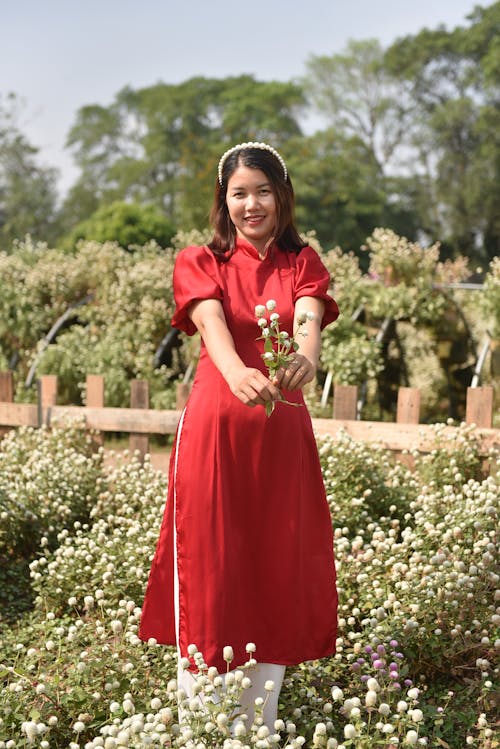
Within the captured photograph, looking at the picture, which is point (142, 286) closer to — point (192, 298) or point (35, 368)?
point (35, 368)

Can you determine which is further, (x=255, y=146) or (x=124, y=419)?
(x=124, y=419)

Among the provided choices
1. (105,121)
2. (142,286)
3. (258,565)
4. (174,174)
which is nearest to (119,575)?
(258,565)

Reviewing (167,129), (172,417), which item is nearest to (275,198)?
(172,417)

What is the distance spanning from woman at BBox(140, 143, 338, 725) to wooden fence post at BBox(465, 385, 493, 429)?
11.7 ft

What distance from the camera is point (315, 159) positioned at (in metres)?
31.6

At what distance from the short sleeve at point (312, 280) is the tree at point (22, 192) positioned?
36.5 metres

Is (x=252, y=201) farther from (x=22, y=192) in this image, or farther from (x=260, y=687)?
(x=22, y=192)

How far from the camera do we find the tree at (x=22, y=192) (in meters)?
38.3

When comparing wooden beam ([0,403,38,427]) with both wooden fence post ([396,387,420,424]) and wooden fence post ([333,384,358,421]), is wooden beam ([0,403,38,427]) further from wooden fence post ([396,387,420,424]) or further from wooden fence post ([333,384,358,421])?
wooden fence post ([396,387,420,424])

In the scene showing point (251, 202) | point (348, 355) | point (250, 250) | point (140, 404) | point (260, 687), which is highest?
point (251, 202)

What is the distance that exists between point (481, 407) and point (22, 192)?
3586cm

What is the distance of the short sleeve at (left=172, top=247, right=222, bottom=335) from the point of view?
2789 mm

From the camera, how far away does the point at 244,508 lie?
276cm

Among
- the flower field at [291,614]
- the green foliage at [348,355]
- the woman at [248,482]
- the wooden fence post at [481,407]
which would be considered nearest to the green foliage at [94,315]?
the green foliage at [348,355]
